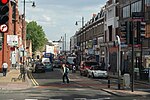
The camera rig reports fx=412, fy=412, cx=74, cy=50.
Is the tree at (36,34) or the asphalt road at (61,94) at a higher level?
the tree at (36,34)

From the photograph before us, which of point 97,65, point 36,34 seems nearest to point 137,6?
point 97,65

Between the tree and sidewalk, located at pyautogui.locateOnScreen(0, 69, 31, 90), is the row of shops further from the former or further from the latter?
the tree

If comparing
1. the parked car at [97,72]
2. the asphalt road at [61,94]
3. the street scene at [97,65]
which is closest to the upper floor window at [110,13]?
the street scene at [97,65]

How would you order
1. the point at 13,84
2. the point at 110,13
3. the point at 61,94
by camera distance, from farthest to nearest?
1. the point at 110,13
2. the point at 13,84
3. the point at 61,94

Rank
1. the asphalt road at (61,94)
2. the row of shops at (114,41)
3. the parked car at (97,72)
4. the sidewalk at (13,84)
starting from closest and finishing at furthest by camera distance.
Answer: the asphalt road at (61,94)
the sidewalk at (13,84)
the parked car at (97,72)
the row of shops at (114,41)

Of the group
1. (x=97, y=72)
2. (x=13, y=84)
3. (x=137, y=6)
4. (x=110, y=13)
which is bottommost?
(x=13, y=84)

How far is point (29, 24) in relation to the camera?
157375mm

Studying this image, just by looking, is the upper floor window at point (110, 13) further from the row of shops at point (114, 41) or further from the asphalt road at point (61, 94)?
the asphalt road at point (61, 94)

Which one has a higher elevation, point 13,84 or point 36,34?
point 36,34

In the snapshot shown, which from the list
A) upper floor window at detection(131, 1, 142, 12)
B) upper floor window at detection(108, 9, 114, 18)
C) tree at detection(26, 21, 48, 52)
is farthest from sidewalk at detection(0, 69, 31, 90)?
tree at detection(26, 21, 48, 52)

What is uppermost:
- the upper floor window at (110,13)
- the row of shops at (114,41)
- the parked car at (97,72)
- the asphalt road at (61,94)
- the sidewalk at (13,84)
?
the upper floor window at (110,13)

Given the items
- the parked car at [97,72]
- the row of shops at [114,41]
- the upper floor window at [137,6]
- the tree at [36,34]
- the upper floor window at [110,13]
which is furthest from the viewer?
the tree at [36,34]

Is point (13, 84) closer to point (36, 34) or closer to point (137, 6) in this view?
point (137, 6)

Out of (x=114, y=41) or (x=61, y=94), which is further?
(x=114, y=41)
